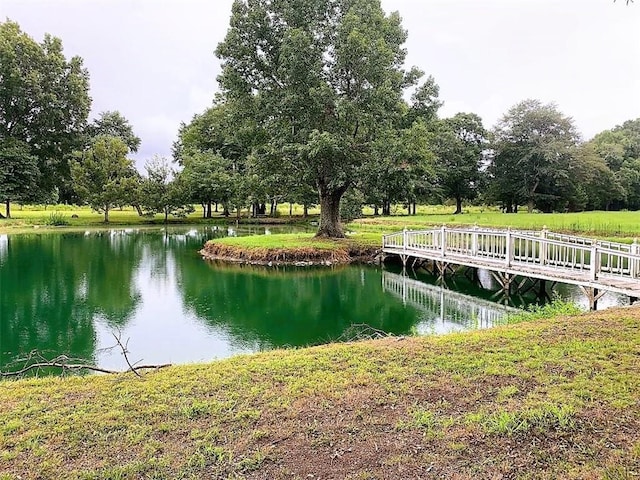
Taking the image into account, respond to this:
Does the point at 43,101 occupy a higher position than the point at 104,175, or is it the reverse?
the point at 43,101

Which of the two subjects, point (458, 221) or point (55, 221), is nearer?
point (458, 221)

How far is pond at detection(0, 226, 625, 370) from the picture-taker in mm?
8797

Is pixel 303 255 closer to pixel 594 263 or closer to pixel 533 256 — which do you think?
pixel 533 256

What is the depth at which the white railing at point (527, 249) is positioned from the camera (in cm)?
1030

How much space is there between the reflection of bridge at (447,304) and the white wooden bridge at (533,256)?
3.62 ft

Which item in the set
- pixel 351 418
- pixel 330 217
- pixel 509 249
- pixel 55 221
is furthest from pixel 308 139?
pixel 55 221

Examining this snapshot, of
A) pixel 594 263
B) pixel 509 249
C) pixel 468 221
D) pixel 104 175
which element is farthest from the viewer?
pixel 104 175

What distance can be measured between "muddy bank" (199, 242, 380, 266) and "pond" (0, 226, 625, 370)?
902 mm

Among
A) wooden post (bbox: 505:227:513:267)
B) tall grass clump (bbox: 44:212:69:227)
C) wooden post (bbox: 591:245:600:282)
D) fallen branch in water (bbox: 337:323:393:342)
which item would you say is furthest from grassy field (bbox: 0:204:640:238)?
fallen branch in water (bbox: 337:323:393:342)

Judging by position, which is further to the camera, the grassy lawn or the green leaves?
the green leaves

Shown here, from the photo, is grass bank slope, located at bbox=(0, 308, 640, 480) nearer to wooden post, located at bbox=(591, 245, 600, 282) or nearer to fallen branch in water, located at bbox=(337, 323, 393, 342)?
fallen branch in water, located at bbox=(337, 323, 393, 342)

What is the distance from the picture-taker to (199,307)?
39.8 ft

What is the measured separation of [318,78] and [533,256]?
11.0m

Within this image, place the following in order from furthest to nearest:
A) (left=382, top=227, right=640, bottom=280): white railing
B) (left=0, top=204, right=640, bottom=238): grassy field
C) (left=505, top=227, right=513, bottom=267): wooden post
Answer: (left=0, top=204, right=640, bottom=238): grassy field → (left=505, top=227, right=513, bottom=267): wooden post → (left=382, top=227, right=640, bottom=280): white railing
